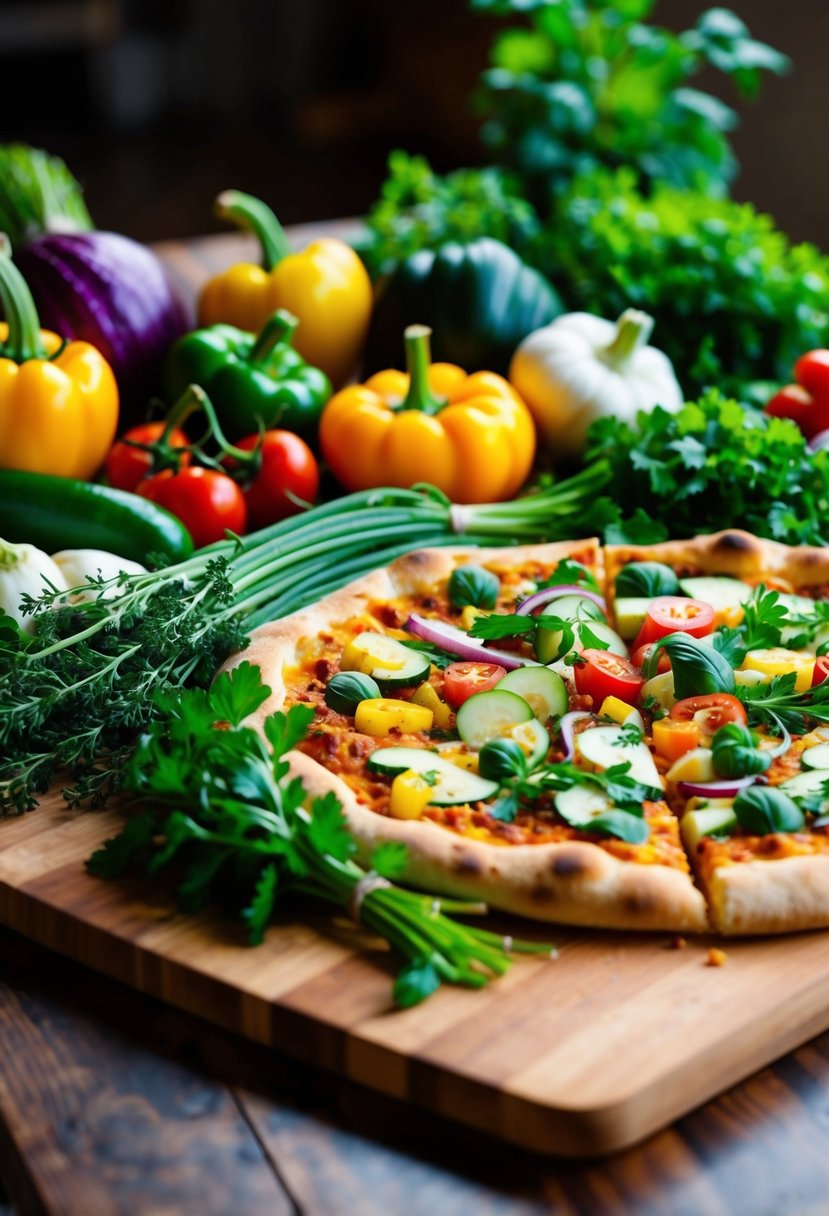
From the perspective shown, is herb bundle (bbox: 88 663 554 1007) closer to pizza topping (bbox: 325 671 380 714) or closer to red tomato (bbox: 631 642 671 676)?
pizza topping (bbox: 325 671 380 714)

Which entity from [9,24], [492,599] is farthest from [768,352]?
[9,24]

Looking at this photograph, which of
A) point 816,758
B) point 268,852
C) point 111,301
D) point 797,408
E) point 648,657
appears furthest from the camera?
point 111,301

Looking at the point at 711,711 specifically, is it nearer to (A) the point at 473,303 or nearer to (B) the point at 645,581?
(B) the point at 645,581

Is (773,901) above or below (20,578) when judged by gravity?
below

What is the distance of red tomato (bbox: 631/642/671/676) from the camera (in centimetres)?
325

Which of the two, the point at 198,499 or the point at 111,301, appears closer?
the point at 198,499

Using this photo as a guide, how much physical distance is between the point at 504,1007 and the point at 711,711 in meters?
0.91

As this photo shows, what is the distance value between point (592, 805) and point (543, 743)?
0.68 feet

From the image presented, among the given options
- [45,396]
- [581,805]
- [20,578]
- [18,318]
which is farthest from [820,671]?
[18,318]

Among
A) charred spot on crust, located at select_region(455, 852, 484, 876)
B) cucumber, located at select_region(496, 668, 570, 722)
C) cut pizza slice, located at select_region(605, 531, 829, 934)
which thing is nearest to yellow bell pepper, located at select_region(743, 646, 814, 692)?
cut pizza slice, located at select_region(605, 531, 829, 934)

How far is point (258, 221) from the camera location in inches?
193

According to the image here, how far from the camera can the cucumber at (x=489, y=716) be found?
119 inches

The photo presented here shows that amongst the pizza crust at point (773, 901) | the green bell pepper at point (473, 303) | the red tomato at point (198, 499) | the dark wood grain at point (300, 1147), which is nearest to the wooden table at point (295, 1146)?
the dark wood grain at point (300, 1147)

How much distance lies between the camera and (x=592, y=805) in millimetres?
2814
